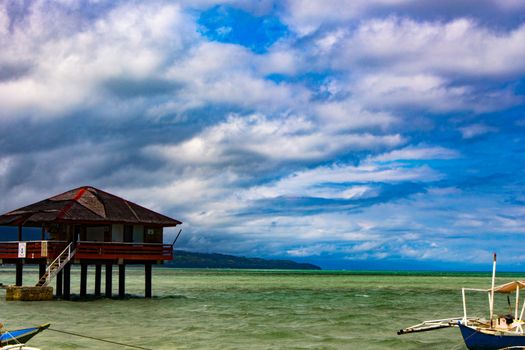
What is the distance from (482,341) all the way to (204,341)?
10469 millimetres

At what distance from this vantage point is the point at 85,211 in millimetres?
39156

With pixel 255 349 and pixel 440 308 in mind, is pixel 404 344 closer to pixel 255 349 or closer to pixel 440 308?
pixel 255 349

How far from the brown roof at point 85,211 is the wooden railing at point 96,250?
144cm

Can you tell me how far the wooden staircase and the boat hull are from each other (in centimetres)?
2471

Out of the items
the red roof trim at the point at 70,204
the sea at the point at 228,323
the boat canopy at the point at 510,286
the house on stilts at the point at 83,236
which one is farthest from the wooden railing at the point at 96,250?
the boat canopy at the point at 510,286

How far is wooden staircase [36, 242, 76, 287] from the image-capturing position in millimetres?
37344

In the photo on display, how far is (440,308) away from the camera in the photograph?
42.8m

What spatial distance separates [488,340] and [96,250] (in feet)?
83.7

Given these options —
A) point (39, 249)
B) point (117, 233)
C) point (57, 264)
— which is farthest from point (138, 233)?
point (39, 249)

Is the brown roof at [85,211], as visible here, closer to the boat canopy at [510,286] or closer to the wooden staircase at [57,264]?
the wooden staircase at [57,264]

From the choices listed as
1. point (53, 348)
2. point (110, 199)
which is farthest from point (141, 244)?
point (53, 348)

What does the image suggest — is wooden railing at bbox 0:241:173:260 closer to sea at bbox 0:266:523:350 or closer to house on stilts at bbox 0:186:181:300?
house on stilts at bbox 0:186:181:300

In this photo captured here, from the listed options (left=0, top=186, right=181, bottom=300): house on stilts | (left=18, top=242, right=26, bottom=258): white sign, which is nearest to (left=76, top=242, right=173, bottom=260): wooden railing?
(left=0, top=186, right=181, bottom=300): house on stilts

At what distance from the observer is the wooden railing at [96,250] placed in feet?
127
